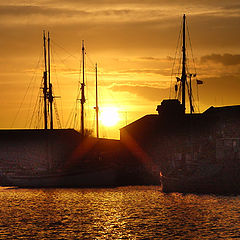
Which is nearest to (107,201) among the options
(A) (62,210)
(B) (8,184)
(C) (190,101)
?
(A) (62,210)

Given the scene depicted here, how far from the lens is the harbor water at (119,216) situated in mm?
40844

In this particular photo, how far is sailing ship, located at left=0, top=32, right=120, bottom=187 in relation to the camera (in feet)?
267

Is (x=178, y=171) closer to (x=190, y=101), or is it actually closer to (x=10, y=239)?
(x=190, y=101)

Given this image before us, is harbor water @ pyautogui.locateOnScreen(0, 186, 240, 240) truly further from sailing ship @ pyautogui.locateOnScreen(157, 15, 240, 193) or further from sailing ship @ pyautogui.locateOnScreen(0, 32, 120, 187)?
sailing ship @ pyautogui.locateOnScreen(0, 32, 120, 187)

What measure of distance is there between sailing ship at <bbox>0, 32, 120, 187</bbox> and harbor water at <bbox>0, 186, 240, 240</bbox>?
1040cm

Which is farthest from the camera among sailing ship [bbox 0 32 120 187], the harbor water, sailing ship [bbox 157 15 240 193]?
sailing ship [bbox 0 32 120 187]

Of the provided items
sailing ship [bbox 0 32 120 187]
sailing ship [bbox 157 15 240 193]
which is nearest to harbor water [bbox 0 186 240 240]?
sailing ship [bbox 157 15 240 193]

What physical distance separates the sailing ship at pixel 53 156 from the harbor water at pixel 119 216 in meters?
10.4

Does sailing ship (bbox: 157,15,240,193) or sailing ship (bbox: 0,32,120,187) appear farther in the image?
sailing ship (bbox: 0,32,120,187)

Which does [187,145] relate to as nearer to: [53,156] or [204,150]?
[204,150]

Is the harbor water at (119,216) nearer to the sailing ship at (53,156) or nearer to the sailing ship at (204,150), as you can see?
the sailing ship at (204,150)

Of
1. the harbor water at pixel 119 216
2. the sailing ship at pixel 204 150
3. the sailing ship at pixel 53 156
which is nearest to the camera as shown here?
the harbor water at pixel 119 216

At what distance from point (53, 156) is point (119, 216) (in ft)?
122

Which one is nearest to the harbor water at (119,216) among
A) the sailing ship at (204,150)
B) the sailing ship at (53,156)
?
the sailing ship at (204,150)
